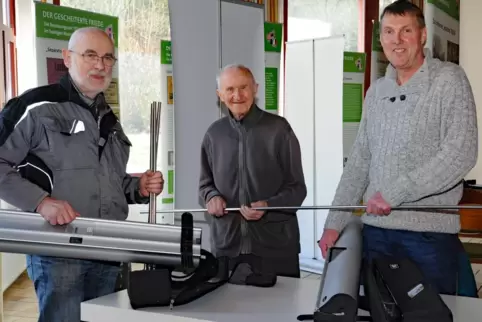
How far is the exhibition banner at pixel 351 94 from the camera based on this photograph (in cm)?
572

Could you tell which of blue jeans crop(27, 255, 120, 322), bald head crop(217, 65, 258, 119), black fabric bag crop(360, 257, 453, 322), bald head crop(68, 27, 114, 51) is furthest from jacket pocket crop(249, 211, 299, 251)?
black fabric bag crop(360, 257, 453, 322)

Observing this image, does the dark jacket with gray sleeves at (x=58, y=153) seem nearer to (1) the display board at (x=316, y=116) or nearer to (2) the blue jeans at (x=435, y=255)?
(2) the blue jeans at (x=435, y=255)

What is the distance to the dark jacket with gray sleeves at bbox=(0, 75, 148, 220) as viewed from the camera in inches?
81.4

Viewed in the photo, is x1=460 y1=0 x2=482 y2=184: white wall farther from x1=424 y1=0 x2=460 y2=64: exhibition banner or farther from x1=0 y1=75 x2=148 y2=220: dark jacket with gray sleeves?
x1=0 y1=75 x2=148 y2=220: dark jacket with gray sleeves

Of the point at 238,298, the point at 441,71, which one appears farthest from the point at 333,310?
the point at 441,71

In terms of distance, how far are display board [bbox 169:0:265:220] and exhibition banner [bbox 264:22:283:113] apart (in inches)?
63.5

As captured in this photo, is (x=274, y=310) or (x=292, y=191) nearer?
(x=274, y=310)

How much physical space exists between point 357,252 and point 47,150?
1.11m

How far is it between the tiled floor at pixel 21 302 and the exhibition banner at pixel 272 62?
150 centimetres

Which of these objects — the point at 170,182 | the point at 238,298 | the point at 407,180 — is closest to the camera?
the point at 238,298

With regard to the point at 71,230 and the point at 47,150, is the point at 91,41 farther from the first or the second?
the point at 71,230

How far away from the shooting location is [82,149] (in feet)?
7.11

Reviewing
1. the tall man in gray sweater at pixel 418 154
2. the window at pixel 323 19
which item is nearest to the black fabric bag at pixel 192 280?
the tall man in gray sweater at pixel 418 154


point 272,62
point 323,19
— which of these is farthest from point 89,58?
point 323,19
